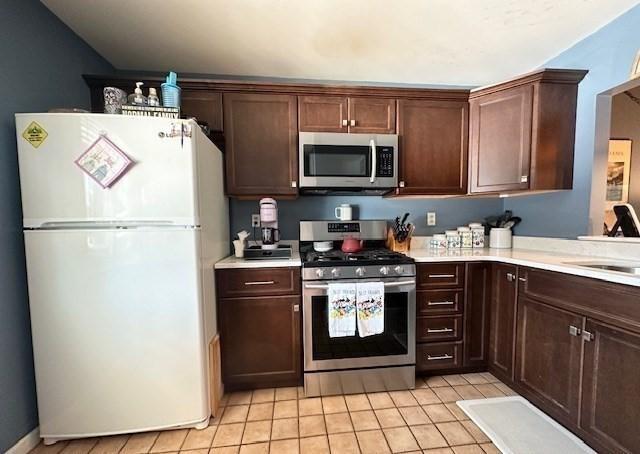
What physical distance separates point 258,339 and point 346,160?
1.41m

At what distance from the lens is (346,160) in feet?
6.91

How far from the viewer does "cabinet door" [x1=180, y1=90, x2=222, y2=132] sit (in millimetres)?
2008

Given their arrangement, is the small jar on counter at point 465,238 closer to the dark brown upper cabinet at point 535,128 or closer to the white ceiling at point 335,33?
the dark brown upper cabinet at point 535,128

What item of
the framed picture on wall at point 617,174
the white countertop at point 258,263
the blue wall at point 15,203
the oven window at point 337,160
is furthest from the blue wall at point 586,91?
the blue wall at point 15,203

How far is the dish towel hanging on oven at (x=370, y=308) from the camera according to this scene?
1.81 meters

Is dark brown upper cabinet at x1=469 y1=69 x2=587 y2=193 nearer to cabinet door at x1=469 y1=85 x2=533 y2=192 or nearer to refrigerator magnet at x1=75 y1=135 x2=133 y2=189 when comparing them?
cabinet door at x1=469 y1=85 x2=533 y2=192

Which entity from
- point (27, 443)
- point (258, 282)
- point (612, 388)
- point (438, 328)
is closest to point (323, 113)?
point (258, 282)

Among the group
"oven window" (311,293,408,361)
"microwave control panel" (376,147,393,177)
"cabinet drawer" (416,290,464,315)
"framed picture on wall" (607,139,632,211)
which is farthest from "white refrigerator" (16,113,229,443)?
"framed picture on wall" (607,139,632,211)

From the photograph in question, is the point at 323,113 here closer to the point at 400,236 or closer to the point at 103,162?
the point at 400,236

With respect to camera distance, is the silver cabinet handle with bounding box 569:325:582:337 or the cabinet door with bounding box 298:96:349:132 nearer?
the silver cabinet handle with bounding box 569:325:582:337

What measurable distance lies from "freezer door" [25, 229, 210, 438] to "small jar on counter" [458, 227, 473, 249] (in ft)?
6.93

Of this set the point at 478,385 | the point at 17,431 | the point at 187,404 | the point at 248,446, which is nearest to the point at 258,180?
the point at 187,404

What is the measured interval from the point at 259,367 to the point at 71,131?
1.70m

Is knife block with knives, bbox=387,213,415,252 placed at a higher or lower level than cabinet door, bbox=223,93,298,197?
lower
